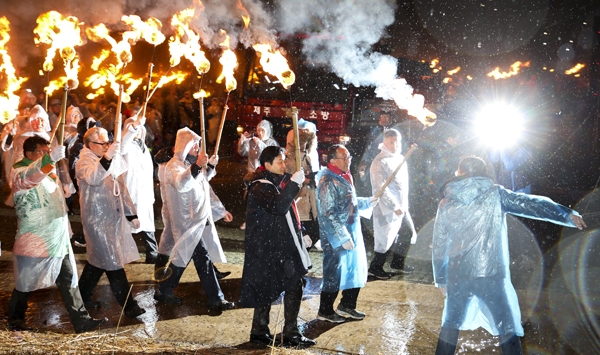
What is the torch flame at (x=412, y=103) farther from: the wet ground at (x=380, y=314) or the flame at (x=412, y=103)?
the wet ground at (x=380, y=314)

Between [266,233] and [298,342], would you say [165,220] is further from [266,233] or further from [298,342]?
[298,342]

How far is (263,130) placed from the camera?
29.7 ft

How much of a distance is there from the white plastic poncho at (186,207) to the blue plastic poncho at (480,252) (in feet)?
8.33

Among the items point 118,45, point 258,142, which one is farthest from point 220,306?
point 258,142

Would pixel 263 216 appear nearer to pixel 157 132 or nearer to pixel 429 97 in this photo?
pixel 429 97

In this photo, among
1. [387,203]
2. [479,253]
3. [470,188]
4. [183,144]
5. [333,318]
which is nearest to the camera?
[479,253]

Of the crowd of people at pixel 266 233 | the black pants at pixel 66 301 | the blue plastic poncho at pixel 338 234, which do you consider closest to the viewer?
the crowd of people at pixel 266 233

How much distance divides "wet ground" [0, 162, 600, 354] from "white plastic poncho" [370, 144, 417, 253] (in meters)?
0.51

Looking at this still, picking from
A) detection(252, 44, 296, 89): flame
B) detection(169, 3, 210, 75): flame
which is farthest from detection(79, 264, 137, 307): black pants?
detection(252, 44, 296, 89): flame

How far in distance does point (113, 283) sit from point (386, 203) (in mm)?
3192

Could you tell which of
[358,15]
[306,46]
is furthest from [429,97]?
[358,15]

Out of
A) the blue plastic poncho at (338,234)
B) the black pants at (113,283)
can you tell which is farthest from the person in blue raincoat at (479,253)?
the black pants at (113,283)

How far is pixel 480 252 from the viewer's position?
4.05 metres

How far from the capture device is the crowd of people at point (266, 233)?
407cm
